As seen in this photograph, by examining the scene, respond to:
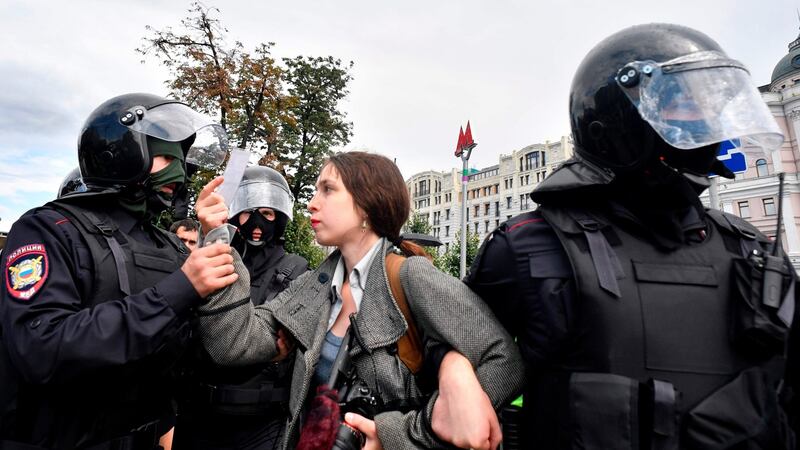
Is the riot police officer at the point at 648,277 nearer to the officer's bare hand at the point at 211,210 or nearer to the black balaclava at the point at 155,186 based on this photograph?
the officer's bare hand at the point at 211,210

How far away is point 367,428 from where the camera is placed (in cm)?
149

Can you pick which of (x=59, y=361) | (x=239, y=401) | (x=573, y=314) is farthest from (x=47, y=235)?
(x=573, y=314)

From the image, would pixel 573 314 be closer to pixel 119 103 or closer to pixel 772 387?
pixel 772 387

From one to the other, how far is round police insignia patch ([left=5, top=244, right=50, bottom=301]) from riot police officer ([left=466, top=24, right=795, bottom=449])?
1.66m

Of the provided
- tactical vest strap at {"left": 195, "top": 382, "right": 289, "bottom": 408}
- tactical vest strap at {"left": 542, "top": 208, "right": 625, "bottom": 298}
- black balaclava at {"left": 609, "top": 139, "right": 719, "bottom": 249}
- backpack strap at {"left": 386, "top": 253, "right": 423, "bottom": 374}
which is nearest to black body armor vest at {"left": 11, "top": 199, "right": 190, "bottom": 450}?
tactical vest strap at {"left": 195, "top": 382, "right": 289, "bottom": 408}

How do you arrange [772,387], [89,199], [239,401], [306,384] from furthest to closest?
[239,401] < [89,199] < [306,384] < [772,387]

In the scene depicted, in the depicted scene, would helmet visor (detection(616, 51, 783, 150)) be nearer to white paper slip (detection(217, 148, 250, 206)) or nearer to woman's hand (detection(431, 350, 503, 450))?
woman's hand (detection(431, 350, 503, 450))

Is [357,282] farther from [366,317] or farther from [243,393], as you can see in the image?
[243,393]

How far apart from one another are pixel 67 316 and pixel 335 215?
1.07 m

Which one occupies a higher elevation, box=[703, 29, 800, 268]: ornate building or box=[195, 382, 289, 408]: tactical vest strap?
box=[703, 29, 800, 268]: ornate building

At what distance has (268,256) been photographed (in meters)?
3.69

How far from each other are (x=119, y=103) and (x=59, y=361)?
130cm

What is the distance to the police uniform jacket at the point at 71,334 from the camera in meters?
1.41

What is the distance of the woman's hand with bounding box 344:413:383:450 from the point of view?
1.47m
